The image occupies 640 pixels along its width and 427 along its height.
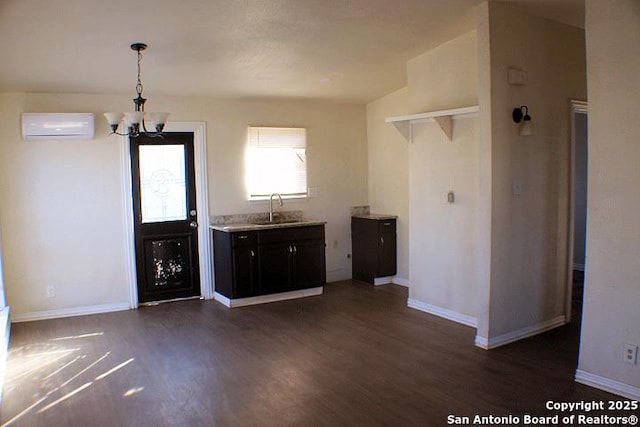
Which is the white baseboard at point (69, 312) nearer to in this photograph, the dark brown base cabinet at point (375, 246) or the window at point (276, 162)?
the window at point (276, 162)

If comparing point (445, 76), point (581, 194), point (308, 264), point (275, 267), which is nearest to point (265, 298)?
point (275, 267)

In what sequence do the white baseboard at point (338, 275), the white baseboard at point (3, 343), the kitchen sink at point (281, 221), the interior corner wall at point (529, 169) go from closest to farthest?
1. the white baseboard at point (3, 343)
2. the interior corner wall at point (529, 169)
3. the kitchen sink at point (281, 221)
4. the white baseboard at point (338, 275)

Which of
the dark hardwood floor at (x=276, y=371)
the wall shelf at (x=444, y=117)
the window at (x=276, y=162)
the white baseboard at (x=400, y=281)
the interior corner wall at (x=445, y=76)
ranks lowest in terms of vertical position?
the dark hardwood floor at (x=276, y=371)

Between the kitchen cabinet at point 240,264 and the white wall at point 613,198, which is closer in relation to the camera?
A: the white wall at point 613,198

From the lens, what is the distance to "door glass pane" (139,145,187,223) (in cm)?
565

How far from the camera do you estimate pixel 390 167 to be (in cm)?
642

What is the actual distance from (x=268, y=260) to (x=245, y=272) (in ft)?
0.99

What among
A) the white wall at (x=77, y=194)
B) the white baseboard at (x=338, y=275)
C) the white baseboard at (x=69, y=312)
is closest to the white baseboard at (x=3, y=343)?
the white baseboard at (x=69, y=312)

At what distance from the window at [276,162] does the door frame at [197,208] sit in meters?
0.58

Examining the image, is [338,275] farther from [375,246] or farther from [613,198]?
[613,198]

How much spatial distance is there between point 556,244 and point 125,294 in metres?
4.44

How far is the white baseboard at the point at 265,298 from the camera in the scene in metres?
5.57

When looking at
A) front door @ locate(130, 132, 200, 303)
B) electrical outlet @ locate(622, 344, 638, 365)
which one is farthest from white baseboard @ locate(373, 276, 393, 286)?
electrical outlet @ locate(622, 344, 638, 365)

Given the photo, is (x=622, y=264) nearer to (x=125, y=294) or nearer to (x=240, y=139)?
(x=240, y=139)
